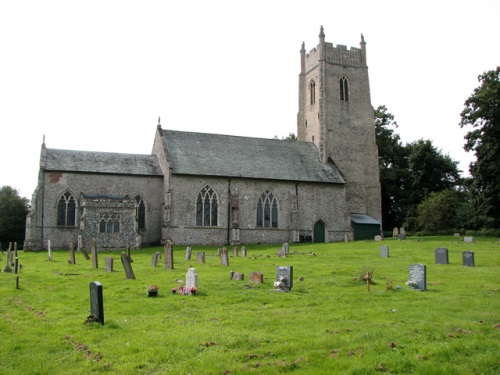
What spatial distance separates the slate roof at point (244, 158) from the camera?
130 ft

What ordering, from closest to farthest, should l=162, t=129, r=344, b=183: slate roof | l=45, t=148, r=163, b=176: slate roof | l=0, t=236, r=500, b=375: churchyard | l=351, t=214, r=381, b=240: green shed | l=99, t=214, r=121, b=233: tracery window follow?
l=0, t=236, r=500, b=375: churchyard < l=99, t=214, r=121, b=233: tracery window < l=45, t=148, r=163, b=176: slate roof < l=162, t=129, r=344, b=183: slate roof < l=351, t=214, r=381, b=240: green shed

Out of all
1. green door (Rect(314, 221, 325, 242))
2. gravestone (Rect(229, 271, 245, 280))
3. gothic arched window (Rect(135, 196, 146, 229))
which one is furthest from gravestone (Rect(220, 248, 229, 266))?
green door (Rect(314, 221, 325, 242))

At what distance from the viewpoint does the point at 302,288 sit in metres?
15.4

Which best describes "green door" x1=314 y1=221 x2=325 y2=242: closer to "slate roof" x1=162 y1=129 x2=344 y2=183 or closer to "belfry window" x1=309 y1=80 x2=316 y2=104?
"slate roof" x1=162 y1=129 x2=344 y2=183

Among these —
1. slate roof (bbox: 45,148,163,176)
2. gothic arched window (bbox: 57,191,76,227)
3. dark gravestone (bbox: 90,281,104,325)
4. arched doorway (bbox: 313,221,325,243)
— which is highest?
slate roof (bbox: 45,148,163,176)

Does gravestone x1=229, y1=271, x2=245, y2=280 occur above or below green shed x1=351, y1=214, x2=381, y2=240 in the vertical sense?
below

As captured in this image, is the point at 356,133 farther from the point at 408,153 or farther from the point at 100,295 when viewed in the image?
the point at 100,295

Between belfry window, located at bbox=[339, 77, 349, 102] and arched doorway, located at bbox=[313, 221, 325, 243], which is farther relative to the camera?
belfry window, located at bbox=[339, 77, 349, 102]

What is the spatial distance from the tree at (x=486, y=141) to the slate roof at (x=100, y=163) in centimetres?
2483

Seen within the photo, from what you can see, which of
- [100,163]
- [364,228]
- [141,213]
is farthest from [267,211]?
[100,163]

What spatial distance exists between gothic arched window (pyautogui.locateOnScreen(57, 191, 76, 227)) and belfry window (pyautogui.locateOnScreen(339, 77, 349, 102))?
84.8 feet

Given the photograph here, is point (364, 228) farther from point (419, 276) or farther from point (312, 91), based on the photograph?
point (419, 276)

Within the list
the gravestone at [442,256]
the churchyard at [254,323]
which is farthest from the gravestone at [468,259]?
the churchyard at [254,323]

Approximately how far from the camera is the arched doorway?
4200cm
